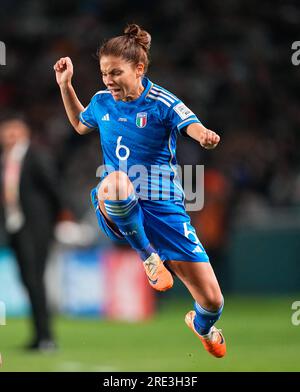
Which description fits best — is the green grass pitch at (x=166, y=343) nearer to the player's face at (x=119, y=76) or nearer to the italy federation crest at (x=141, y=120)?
the italy federation crest at (x=141, y=120)

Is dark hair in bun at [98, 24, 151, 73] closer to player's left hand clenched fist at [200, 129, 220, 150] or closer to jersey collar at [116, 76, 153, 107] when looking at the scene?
jersey collar at [116, 76, 153, 107]

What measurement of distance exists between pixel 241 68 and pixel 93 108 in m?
7.59

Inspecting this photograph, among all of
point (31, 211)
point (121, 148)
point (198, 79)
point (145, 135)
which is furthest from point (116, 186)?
point (198, 79)

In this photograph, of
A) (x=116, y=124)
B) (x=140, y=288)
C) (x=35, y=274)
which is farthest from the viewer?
(x=140, y=288)

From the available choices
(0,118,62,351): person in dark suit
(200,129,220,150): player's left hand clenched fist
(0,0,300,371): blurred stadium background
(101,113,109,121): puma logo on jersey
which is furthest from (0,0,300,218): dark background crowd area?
(200,129,220,150): player's left hand clenched fist

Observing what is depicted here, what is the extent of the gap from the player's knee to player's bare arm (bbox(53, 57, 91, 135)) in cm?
51

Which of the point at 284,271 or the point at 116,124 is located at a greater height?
the point at 284,271

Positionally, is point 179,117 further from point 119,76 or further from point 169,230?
point 169,230

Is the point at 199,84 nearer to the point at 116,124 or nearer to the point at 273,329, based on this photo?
the point at 273,329

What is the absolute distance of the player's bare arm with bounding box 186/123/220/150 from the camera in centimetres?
571

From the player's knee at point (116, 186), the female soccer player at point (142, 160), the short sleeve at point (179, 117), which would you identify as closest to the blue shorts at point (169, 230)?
the female soccer player at point (142, 160)

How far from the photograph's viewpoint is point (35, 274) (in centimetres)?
997
